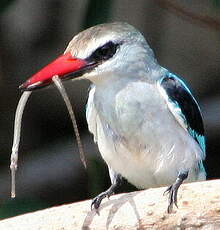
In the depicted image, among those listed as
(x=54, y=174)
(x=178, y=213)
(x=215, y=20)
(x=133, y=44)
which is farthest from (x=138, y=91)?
(x=54, y=174)

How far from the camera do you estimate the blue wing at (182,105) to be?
493cm

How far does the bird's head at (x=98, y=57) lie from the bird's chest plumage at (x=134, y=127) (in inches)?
4.0

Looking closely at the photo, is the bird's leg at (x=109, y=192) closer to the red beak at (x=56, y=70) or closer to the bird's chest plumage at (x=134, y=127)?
the bird's chest plumage at (x=134, y=127)

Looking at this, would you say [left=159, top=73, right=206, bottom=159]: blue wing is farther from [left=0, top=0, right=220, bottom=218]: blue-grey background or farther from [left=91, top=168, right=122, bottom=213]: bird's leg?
[left=0, top=0, right=220, bottom=218]: blue-grey background

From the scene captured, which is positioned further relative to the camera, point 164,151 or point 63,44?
point 63,44

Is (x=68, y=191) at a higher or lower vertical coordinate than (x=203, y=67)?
lower

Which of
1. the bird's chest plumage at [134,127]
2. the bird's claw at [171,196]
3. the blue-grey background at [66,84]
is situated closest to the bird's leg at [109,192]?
the bird's chest plumage at [134,127]

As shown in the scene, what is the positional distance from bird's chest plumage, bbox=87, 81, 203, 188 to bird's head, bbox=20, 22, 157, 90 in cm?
10

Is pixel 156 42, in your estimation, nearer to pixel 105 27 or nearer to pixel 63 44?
pixel 63 44

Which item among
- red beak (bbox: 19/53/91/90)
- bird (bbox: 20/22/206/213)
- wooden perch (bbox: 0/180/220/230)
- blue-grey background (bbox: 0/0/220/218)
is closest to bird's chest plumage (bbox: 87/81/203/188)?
bird (bbox: 20/22/206/213)

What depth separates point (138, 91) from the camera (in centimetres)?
489

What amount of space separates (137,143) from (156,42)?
2.09m

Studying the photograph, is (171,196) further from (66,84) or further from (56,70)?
(66,84)

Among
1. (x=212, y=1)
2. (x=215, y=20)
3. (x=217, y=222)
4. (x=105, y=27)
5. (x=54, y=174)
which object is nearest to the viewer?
(x=217, y=222)
